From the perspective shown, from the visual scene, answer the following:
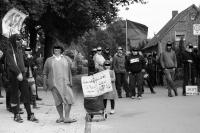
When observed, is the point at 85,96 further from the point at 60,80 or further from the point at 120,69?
the point at 120,69

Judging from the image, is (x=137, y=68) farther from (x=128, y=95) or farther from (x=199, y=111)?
(x=199, y=111)

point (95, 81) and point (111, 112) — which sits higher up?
point (95, 81)

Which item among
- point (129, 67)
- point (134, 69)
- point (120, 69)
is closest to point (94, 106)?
point (134, 69)

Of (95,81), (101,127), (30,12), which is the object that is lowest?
(101,127)

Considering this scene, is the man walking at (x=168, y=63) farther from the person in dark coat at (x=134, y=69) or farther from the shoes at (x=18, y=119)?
the shoes at (x=18, y=119)

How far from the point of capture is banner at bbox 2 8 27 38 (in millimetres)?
12383

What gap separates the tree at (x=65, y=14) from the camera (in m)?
27.5

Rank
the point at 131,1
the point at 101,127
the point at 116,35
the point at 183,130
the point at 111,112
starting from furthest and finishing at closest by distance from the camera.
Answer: the point at 116,35
the point at 131,1
the point at 111,112
the point at 101,127
the point at 183,130

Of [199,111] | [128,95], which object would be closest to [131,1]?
[128,95]

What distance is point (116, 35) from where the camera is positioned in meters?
121

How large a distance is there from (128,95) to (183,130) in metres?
8.98

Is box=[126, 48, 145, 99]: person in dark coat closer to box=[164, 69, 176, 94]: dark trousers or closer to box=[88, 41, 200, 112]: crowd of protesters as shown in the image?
box=[88, 41, 200, 112]: crowd of protesters

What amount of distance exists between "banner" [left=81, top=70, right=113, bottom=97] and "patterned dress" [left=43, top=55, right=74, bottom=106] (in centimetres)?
81

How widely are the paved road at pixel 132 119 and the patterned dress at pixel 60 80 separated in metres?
0.62
